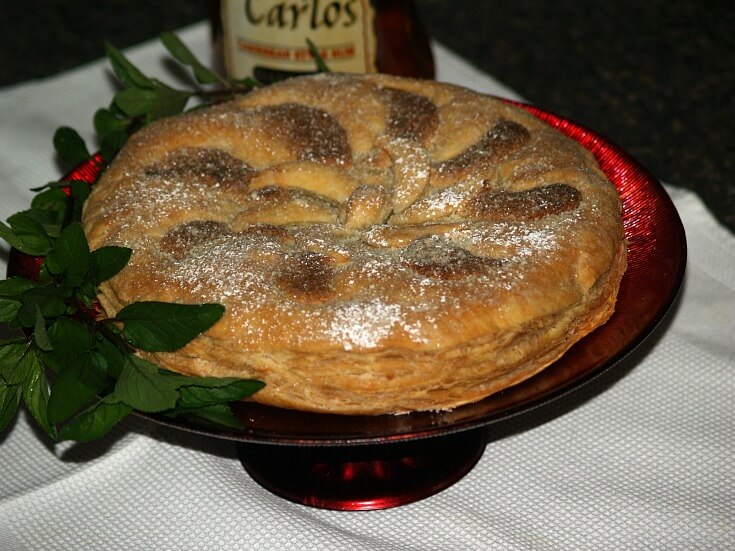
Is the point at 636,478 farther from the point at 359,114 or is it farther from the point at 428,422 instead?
the point at 359,114

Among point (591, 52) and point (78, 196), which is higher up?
point (78, 196)

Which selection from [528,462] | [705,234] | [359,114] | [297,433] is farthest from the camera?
[705,234]

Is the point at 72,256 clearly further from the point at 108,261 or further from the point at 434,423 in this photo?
the point at 434,423

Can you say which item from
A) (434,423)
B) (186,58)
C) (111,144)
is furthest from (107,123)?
(434,423)

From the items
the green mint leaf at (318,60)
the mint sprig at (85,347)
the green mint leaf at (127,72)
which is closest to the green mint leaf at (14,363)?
the mint sprig at (85,347)

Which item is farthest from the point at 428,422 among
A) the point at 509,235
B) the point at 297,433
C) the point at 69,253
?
the point at 69,253

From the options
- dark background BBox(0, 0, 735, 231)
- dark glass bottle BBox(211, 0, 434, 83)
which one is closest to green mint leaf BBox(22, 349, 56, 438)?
dark glass bottle BBox(211, 0, 434, 83)

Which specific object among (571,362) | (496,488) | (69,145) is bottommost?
(496,488)
